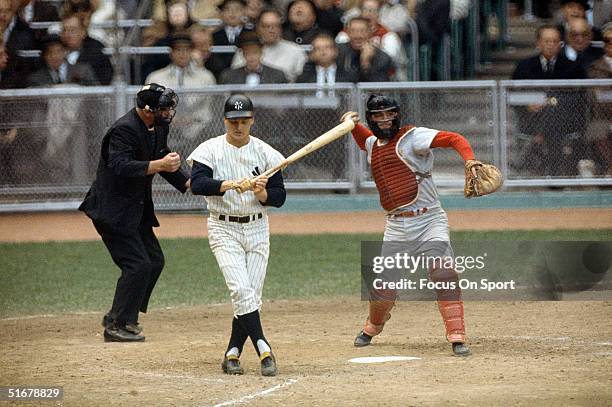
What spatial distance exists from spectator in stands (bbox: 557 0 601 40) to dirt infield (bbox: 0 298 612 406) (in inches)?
220

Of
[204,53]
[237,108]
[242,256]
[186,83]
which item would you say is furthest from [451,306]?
[204,53]

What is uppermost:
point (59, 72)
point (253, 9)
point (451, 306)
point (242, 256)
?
point (253, 9)

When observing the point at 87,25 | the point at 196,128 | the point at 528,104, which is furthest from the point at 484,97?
the point at 87,25

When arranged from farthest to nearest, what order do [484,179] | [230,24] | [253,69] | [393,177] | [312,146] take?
1. [230,24]
2. [253,69]
3. [393,177]
4. [484,179]
5. [312,146]


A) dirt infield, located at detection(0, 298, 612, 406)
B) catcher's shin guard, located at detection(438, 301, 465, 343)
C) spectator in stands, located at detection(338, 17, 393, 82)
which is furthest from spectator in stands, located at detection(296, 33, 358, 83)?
catcher's shin guard, located at detection(438, 301, 465, 343)

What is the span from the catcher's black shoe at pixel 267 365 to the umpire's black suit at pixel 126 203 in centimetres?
193

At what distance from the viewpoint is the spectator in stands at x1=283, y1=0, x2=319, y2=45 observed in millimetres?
15961

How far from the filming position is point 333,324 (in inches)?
407

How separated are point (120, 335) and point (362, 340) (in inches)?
74.6

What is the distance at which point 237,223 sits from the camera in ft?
26.6

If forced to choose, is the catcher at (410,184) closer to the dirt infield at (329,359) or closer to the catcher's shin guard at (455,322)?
the catcher's shin guard at (455,322)

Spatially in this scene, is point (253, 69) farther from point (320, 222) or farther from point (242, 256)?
point (242, 256)

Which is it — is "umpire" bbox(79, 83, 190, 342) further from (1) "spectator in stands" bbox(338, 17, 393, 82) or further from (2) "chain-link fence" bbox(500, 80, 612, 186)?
(2) "chain-link fence" bbox(500, 80, 612, 186)

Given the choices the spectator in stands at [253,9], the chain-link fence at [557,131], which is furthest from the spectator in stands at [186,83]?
the chain-link fence at [557,131]
